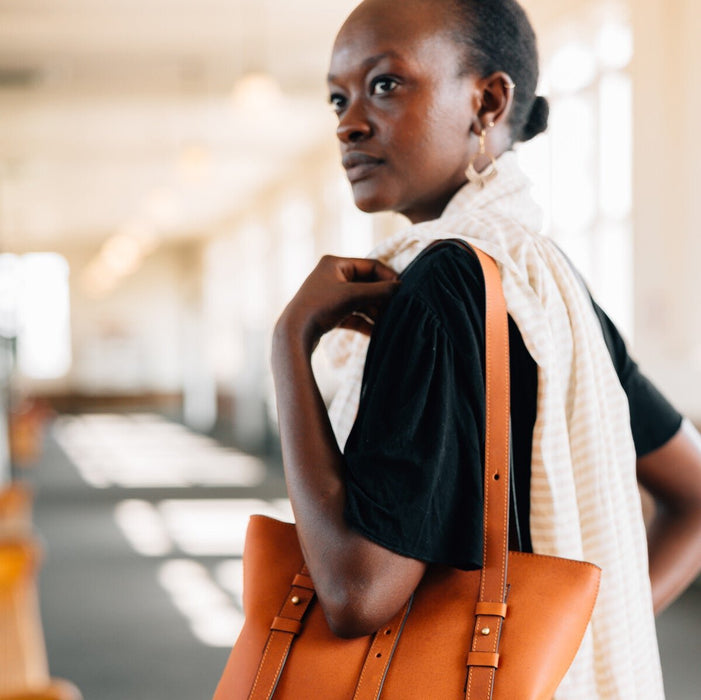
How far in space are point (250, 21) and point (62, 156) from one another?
7174 mm

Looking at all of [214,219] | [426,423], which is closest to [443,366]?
[426,423]

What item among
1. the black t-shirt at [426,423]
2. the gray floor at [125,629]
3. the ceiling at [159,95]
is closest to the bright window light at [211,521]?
the gray floor at [125,629]

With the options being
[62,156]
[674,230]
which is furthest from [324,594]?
[62,156]

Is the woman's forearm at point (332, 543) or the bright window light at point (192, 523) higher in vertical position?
the woman's forearm at point (332, 543)

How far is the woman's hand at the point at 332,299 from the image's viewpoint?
3.32 feet

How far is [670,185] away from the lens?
640 centimetres

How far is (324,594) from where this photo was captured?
90cm

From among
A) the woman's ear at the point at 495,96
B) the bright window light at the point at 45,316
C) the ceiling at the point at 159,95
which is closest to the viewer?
the woman's ear at the point at 495,96

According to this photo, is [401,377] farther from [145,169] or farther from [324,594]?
[145,169]

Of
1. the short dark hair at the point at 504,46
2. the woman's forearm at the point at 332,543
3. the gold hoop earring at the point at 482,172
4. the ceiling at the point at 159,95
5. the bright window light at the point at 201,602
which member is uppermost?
the ceiling at the point at 159,95

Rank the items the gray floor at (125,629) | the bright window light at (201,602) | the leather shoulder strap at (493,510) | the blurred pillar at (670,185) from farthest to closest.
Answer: the blurred pillar at (670,185)
the bright window light at (201,602)
the gray floor at (125,629)
the leather shoulder strap at (493,510)

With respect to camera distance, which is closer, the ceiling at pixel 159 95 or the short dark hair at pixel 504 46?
the short dark hair at pixel 504 46

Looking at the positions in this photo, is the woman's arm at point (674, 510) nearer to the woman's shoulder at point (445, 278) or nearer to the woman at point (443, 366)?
the woman at point (443, 366)

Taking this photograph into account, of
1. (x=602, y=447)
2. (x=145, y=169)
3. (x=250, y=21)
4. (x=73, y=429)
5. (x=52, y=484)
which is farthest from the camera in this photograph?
(x=73, y=429)
